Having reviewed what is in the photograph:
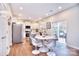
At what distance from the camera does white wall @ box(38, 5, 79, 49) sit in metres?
3.81

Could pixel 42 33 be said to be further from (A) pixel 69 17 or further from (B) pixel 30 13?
(A) pixel 69 17

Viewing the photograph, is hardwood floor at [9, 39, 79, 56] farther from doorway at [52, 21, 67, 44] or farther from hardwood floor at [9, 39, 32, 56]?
doorway at [52, 21, 67, 44]

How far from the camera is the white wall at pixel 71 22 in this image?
381 cm

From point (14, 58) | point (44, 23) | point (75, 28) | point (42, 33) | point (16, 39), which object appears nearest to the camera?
point (14, 58)

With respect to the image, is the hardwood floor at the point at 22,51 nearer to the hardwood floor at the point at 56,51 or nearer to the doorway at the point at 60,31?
the hardwood floor at the point at 56,51

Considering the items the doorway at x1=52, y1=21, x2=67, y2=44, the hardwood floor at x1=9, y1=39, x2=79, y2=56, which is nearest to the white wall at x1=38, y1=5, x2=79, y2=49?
the doorway at x1=52, y1=21, x2=67, y2=44

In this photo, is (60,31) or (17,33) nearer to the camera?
(60,31)

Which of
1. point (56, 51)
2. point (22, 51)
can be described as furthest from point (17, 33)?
point (56, 51)

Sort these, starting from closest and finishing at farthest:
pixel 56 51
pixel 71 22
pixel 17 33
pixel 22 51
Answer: pixel 22 51
pixel 56 51
pixel 71 22
pixel 17 33

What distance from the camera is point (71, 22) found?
4121 millimetres

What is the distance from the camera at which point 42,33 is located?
369 cm

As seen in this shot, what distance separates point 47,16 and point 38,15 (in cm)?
32

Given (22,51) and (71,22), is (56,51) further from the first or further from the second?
(71,22)

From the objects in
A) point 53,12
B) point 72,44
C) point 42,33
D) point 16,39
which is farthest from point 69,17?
point 16,39
